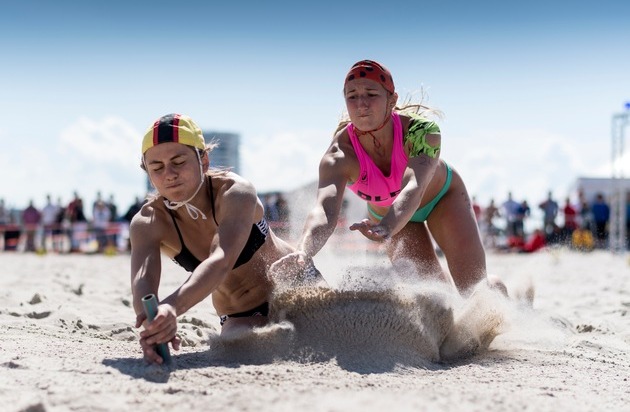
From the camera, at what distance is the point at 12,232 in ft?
56.5

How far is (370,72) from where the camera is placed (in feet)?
12.2

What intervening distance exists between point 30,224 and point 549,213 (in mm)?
12629

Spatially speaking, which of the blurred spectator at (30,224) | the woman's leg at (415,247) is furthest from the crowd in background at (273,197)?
the woman's leg at (415,247)

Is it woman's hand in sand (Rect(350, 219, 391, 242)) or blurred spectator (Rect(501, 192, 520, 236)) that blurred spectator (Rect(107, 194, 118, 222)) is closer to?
blurred spectator (Rect(501, 192, 520, 236))

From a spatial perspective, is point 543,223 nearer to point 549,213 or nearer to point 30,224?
point 549,213

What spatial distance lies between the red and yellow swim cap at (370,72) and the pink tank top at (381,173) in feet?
0.79

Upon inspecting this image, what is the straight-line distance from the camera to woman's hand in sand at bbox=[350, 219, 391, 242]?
3201 mm

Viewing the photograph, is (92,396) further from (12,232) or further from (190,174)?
(12,232)

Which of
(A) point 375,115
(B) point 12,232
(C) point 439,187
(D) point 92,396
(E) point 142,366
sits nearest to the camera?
(D) point 92,396

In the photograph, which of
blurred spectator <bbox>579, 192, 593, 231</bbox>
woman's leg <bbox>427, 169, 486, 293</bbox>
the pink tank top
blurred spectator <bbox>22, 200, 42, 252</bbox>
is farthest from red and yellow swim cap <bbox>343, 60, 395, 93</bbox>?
blurred spectator <bbox>22, 200, 42, 252</bbox>

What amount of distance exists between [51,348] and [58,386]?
82 centimetres

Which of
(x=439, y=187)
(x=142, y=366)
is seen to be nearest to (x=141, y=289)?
(x=142, y=366)

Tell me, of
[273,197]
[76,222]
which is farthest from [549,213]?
[76,222]

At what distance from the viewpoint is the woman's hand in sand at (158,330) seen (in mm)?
2672
